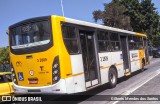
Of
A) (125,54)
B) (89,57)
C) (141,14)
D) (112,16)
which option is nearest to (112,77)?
(89,57)

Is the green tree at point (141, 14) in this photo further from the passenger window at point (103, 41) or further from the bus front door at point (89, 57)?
the bus front door at point (89, 57)

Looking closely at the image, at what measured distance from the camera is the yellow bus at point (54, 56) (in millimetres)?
9547

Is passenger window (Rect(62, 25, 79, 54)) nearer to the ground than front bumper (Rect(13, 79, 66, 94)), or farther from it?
farther from it

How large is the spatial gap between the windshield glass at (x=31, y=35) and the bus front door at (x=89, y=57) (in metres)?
1.68

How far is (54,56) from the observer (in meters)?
9.55

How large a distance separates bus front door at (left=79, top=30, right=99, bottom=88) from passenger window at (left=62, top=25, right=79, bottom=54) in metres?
0.58

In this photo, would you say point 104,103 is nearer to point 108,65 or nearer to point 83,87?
point 83,87

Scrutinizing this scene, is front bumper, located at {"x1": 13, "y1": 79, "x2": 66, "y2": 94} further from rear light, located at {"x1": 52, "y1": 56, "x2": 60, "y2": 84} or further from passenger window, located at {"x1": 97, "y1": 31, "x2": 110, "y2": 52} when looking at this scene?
passenger window, located at {"x1": 97, "y1": 31, "x2": 110, "y2": 52}

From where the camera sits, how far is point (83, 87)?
412 inches

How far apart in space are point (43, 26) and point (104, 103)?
3.38m

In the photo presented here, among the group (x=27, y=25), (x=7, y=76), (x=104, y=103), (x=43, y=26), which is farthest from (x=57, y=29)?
(x=7, y=76)

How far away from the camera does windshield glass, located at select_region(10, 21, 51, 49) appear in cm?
984

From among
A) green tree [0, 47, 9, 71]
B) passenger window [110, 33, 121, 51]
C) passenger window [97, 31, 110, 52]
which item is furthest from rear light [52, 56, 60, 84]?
green tree [0, 47, 9, 71]

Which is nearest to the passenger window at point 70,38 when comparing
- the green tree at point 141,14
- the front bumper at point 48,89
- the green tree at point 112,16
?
the front bumper at point 48,89
